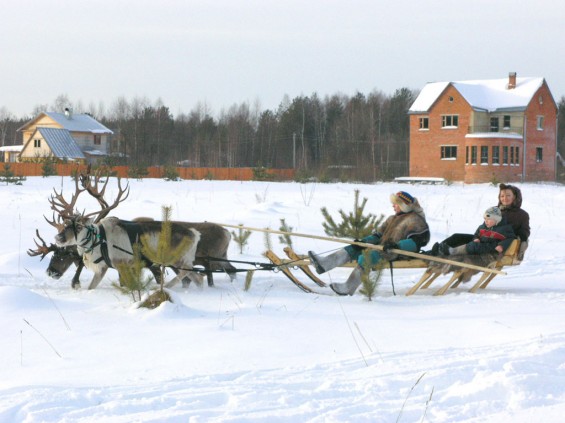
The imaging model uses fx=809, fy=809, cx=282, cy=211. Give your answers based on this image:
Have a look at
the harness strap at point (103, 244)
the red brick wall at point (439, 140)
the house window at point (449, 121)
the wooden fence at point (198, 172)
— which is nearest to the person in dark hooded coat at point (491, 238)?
the harness strap at point (103, 244)

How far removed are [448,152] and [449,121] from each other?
2.00m

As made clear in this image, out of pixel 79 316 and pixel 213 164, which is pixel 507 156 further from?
pixel 79 316

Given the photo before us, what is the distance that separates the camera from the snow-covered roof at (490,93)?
51.5 m

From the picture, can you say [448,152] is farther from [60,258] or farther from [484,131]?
[60,258]

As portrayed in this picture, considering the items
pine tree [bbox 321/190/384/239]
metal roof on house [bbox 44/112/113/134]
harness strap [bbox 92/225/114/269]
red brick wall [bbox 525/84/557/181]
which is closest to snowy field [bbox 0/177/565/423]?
harness strap [bbox 92/225/114/269]

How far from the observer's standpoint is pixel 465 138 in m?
51.5

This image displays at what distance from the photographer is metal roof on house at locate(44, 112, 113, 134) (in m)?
70.9

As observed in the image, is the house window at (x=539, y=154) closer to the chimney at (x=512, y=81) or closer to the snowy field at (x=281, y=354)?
the chimney at (x=512, y=81)

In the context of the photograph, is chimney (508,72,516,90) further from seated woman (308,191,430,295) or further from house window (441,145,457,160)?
seated woman (308,191,430,295)

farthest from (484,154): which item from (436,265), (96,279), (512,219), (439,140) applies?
(96,279)


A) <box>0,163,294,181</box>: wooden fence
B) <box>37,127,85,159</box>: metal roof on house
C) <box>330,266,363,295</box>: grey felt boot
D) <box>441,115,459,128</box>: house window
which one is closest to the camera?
<box>330,266,363,295</box>: grey felt boot

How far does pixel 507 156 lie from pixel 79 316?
4636 centimetres

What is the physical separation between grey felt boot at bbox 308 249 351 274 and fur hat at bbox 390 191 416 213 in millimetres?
924

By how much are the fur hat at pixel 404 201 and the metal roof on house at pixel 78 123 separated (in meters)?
63.9
